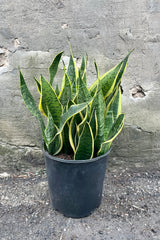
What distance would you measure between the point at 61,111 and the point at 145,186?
88cm

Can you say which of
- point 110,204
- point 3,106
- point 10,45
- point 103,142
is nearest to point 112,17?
point 10,45

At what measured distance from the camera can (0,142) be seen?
1.81 meters

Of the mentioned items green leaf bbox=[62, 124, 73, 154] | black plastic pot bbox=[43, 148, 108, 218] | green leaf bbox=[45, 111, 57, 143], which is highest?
green leaf bbox=[45, 111, 57, 143]

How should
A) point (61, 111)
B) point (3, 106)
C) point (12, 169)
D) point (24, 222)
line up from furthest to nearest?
point (12, 169), point (3, 106), point (24, 222), point (61, 111)

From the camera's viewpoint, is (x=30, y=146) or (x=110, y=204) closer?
(x=110, y=204)

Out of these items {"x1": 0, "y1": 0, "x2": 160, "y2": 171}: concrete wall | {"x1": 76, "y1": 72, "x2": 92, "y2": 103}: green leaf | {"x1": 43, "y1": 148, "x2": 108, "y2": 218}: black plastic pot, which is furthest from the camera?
{"x1": 0, "y1": 0, "x2": 160, "y2": 171}: concrete wall

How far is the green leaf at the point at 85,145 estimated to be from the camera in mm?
1190

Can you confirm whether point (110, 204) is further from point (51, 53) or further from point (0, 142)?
point (51, 53)

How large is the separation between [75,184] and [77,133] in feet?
0.94

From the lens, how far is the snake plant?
1221 mm

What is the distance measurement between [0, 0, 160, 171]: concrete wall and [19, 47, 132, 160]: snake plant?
316 millimetres

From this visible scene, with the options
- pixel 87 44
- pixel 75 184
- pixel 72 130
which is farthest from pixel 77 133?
pixel 87 44

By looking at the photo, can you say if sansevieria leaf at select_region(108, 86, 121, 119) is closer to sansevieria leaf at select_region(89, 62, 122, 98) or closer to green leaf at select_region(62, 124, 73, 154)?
sansevieria leaf at select_region(89, 62, 122, 98)

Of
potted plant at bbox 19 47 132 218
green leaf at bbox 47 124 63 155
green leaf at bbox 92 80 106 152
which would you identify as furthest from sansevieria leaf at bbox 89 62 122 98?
green leaf at bbox 47 124 63 155
